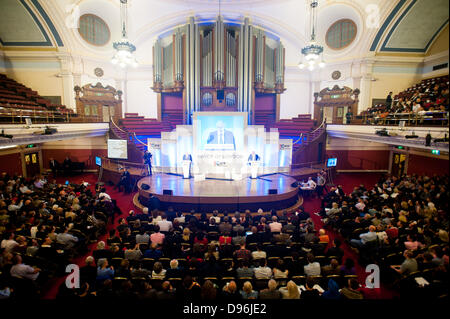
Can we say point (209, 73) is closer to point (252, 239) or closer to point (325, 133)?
A: point (325, 133)

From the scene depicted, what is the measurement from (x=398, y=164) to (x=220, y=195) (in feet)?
37.9

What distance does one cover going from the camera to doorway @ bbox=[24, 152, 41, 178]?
1255cm

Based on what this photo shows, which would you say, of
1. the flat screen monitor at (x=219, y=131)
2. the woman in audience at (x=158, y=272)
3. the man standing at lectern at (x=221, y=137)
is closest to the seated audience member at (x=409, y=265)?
the woman in audience at (x=158, y=272)

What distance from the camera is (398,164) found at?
13.4 metres

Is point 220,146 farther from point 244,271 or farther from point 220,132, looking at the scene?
point 244,271

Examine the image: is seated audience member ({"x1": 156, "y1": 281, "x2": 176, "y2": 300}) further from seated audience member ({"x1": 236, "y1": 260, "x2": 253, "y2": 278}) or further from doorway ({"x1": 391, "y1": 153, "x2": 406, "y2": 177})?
doorway ({"x1": 391, "y1": 153, "x2": 406, "y2": 177})

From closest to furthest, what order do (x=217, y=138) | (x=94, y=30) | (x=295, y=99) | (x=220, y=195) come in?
1. (x=220, y=195)
2. (x=217, y=138)
3. (x=94, y=30)
4. (x=295, y=99)

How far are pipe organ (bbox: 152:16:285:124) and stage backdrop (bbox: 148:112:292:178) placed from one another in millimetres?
1692

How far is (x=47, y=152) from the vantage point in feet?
45.8

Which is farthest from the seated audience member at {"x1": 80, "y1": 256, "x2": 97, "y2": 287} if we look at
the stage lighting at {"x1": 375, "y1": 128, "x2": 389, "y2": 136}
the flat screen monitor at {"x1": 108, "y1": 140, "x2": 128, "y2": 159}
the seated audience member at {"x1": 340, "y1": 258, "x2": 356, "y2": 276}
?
the stage lighting at {"x1": 375, "y1": 128, "x2": 389, "y2": 136}

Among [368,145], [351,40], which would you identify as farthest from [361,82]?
[368,145]

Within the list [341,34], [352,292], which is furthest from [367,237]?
[341,34]

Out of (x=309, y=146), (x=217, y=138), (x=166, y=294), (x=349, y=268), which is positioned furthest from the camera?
(x=309, y=146)

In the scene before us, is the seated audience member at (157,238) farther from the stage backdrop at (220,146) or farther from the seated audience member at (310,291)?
the stage backdrop at (220,146)
